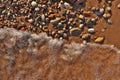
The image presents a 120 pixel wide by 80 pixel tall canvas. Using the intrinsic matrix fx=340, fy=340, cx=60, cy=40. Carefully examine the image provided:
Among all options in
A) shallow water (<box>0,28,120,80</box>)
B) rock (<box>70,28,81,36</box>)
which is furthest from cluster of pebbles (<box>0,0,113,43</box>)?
shallow water (<box>0,28,120,80</box>)

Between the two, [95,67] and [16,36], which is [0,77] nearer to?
[16,36]

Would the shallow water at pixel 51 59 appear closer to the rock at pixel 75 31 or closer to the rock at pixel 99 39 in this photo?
the rock at pixel 99 39

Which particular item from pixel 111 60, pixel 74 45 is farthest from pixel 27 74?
pixel 111 60

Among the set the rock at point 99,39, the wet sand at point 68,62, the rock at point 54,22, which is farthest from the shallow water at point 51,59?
the rock at point 54,22

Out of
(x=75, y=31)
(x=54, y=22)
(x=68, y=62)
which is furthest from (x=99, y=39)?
(x=54, y=22)

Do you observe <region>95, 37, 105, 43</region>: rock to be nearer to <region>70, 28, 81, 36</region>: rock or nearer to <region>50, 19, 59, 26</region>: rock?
<region>70, 28, 81, 36</region>: rock

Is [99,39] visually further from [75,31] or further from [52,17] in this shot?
[52,17]
